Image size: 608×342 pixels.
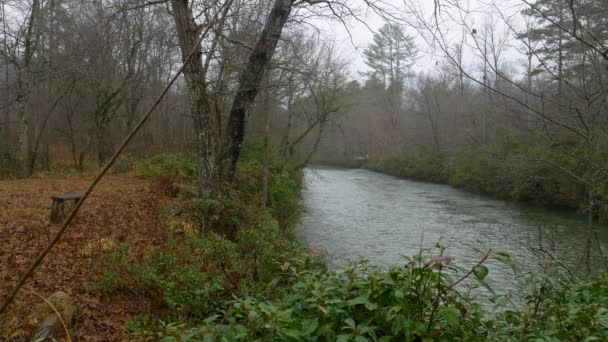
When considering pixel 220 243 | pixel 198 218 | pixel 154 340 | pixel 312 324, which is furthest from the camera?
pixel 198 218

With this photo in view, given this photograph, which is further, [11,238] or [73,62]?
[73,62]

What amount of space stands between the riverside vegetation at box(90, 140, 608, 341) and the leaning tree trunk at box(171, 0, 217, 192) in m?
1.52

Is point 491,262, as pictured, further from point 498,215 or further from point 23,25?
point 23,25

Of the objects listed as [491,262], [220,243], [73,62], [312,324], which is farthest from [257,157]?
[312,324]

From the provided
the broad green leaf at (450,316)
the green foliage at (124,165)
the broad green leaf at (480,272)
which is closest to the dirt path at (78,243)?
the green foliage at (124,165)

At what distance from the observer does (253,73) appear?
8164mm

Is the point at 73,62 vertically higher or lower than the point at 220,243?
higher

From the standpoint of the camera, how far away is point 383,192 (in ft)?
83.9

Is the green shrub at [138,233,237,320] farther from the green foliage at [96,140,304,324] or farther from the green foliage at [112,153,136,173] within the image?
the green foliage at [112,153,136,173]

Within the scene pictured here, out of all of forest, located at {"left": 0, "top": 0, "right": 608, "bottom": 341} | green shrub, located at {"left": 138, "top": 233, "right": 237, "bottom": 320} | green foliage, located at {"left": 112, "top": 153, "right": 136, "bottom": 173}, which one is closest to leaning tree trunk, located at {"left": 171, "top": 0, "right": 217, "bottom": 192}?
forest, located at {"left": 0, "top": 0, "right": 608, "bottom": 341}

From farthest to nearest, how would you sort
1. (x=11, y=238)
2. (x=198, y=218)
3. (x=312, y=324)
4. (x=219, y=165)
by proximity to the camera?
(x=219, y=165)
(x=198, y=218)
(x=11, y=238)
(x=312, y=324)

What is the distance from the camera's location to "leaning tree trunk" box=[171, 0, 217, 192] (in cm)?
743

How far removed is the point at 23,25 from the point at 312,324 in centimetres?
1440

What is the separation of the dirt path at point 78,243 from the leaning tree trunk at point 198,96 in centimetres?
128
